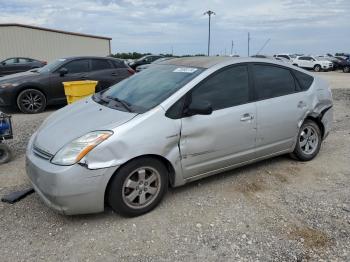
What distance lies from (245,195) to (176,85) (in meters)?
1.46

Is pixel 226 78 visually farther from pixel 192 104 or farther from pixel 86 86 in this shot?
pixel 86 86

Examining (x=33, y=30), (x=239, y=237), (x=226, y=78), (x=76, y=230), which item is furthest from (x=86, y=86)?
(x=33, y=30)

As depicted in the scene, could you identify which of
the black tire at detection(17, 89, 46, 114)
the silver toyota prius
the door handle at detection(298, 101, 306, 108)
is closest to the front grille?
the silver toyota prius

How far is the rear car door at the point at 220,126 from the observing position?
3971 mm

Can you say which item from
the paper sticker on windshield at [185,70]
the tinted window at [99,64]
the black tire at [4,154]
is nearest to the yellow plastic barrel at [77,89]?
the tinted window at [99,64]

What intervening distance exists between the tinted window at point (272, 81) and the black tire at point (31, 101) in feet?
21.3

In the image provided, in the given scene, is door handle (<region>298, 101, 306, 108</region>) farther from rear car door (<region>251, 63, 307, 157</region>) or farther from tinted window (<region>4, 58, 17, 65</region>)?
tinted window (<region>4, 58, 17, 65</region>)

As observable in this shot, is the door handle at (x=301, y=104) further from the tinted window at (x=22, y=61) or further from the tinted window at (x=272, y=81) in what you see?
the tinted window at (x=22, y=61)

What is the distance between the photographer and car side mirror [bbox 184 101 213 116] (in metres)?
3.87

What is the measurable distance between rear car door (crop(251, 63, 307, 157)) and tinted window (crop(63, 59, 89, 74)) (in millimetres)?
6633

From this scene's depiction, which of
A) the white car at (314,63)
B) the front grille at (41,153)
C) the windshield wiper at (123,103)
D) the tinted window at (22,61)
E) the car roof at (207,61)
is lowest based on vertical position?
the white car at (314,63)

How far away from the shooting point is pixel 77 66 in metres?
10.3

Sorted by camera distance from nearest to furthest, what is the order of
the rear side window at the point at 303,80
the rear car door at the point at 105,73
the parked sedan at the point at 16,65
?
the rear side window at the point at 303,80
the rear car door at the point at 105,73
the parked sedan at the point at 16,65

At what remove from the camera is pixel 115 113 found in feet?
12.8
